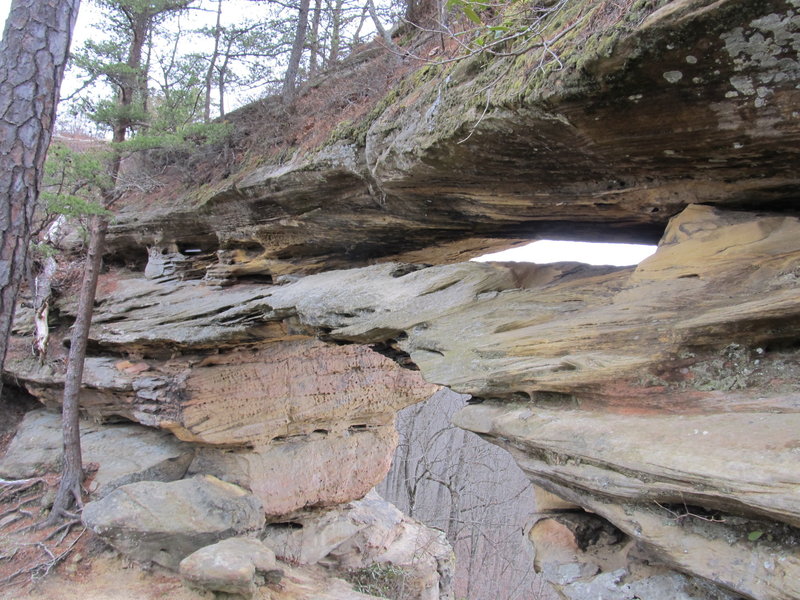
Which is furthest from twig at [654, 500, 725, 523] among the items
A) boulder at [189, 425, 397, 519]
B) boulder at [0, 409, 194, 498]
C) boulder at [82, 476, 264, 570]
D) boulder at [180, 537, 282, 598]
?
boulder at [0, 409, 194, 498]


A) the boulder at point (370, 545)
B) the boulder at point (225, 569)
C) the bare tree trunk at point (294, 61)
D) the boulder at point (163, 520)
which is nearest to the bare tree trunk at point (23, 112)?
the boulder at point (225, 569)

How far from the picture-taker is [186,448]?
1047 centimetres

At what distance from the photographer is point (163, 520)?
8078 millimetres

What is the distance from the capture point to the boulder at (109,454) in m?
9.74

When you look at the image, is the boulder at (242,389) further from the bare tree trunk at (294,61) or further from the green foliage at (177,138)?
the bare tree trunk at (294,61)

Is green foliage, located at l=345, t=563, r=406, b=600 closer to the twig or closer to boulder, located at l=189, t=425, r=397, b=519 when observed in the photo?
boulder, located at l=189, t=425, r=397, b=519

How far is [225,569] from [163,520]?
149 cm

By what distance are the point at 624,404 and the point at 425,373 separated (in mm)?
2159

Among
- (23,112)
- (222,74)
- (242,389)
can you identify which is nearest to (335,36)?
(222,74)

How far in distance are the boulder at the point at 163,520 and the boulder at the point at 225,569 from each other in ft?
1.94

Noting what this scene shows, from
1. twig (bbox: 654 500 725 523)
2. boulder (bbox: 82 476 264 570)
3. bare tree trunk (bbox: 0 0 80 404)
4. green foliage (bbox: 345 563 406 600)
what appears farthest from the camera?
green foliage (bbox: 345 563 406 600)

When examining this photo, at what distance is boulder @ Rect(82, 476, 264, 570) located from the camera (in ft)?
25.7

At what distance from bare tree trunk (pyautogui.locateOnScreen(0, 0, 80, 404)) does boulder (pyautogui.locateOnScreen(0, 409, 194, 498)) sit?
5.52 metres

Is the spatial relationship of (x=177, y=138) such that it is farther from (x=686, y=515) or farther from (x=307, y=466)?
(x=686, y=515)
